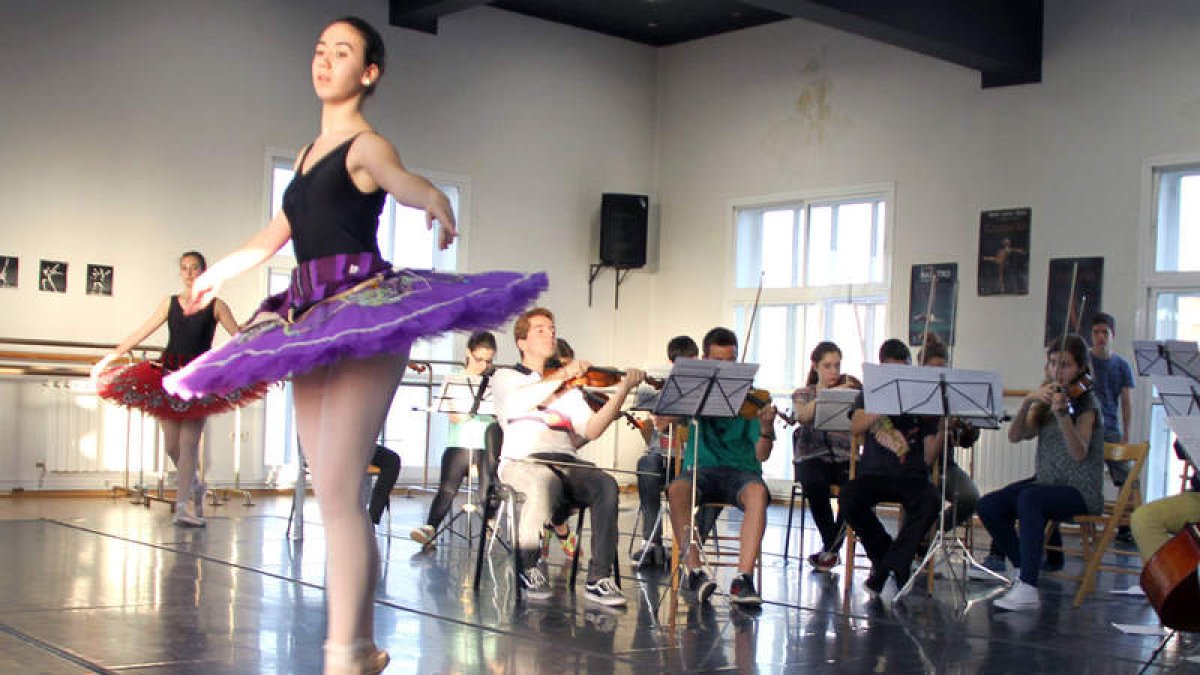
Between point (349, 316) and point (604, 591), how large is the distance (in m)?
3.19

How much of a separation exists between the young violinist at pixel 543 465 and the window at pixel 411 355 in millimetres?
5861

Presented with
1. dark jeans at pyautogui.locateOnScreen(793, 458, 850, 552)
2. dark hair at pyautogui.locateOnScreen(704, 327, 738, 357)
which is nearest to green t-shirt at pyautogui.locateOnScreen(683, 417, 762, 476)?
dark hair at pyautogui.locateOnScreen(704, 327, 738, 357)

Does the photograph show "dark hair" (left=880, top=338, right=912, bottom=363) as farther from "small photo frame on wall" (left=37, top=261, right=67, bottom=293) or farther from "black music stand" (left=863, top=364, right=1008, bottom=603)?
"small photo frame on wall" (left=37, top=261, right=67, bottom=293)

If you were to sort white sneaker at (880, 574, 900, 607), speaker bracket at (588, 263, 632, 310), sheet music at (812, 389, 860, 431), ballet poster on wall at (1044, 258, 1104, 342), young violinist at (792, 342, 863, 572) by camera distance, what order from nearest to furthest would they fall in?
white sneaker at (880, 574, 900, 607) < sheet music at (812, 389, 860, 431) < young violinist at (792, 342, 863, 572) < ballet poster on wall at (1044, 258, 1104, 342) < speaker bracket at (588, 263, 632, 310)

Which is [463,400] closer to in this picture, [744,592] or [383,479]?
[383,479]

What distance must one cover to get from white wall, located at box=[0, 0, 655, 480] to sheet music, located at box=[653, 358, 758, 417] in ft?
20.9

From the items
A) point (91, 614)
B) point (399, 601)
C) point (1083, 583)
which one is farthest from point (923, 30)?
point (91, 614)

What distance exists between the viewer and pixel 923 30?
10.0 m

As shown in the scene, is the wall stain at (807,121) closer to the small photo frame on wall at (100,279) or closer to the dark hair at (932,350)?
the dark hair at (932,350)

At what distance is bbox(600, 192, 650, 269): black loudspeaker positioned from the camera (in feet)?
43.7

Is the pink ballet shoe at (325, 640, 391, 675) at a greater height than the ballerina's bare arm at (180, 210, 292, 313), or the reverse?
the ballerina's bare arm at (180, 210, 292, 313)

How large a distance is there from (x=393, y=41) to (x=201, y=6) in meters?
1.75

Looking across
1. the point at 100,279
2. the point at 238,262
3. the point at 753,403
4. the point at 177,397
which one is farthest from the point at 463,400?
the point at 238,262

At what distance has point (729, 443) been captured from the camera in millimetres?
6180
